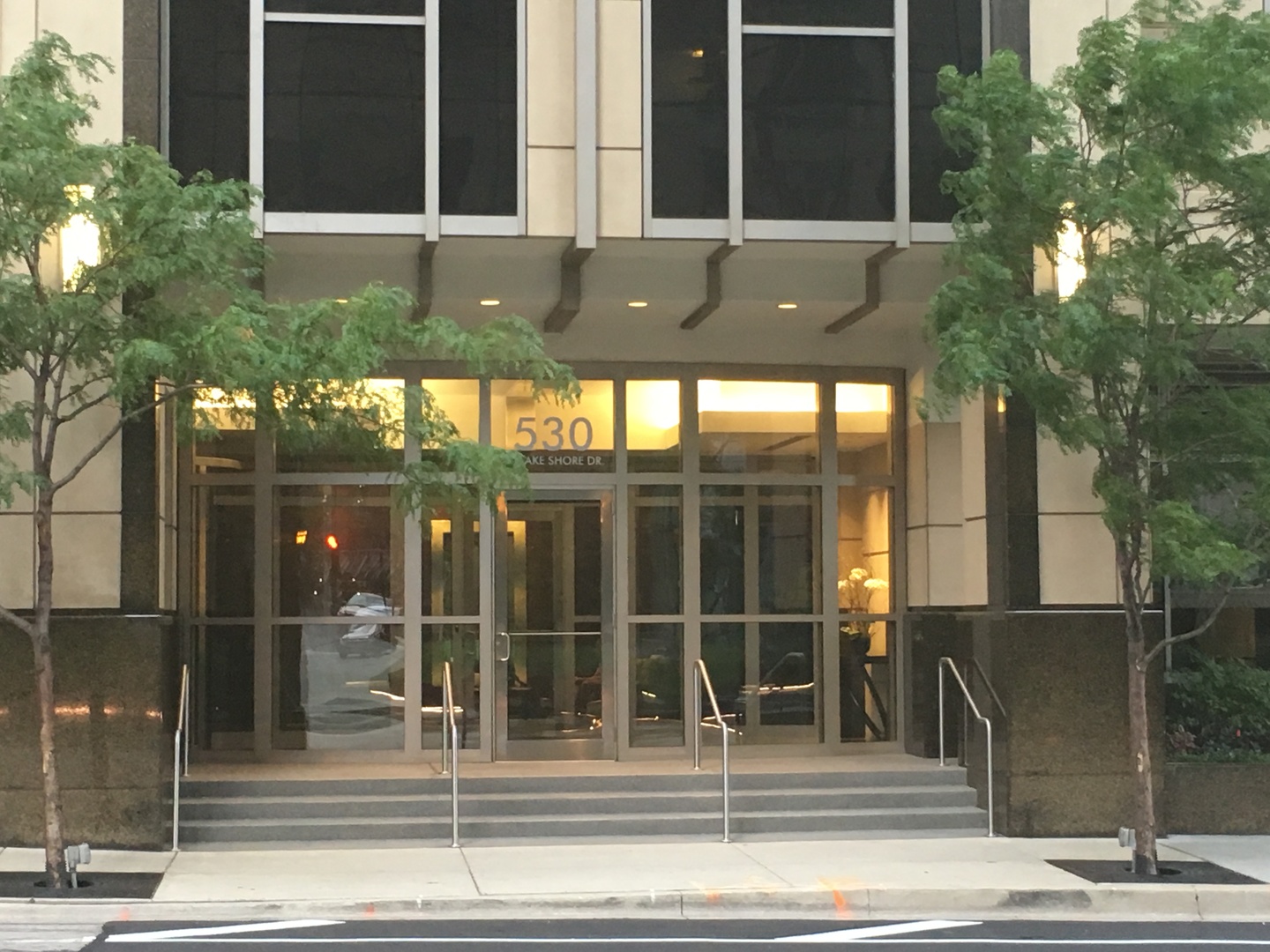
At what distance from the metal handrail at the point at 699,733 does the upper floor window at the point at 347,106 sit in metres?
4.52

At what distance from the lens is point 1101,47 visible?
1127cm

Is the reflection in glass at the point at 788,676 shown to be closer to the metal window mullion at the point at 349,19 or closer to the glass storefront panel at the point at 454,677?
the glass storefront panel at the point at 454,677

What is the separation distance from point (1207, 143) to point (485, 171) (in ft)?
17.6

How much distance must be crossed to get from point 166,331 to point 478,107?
11.0ft

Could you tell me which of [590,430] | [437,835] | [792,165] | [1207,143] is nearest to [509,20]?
[792,165]

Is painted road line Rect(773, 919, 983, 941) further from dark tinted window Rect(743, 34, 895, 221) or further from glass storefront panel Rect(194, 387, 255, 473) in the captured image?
glass storefront panel Rect(194, 387, 255, 473)

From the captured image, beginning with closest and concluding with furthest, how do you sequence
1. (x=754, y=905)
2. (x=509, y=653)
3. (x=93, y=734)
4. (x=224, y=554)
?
1. (x=754, y=905)
2. (x=93, y=734)
3. (x=224, y=554)
4. (x=509, y=653)

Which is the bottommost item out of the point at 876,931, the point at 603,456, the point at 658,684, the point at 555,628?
the point at 876,931

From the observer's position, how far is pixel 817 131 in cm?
1291

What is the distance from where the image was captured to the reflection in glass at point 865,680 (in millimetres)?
15625

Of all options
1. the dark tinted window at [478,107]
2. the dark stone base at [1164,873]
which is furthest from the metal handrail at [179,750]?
the dark stone base at [1164,873]

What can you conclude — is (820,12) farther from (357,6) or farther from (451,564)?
(451,564)

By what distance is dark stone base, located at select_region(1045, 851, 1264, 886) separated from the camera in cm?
1112

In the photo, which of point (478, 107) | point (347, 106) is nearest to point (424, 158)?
point (478, 107)
